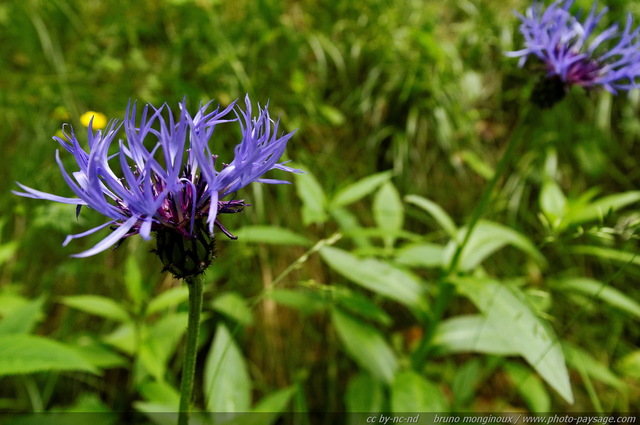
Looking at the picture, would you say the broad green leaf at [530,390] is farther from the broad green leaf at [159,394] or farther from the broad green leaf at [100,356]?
the broad green leaf at [100,356]

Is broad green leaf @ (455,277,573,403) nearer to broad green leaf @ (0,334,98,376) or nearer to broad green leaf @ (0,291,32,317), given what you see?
broad green leaf @ (0,334,98,376)

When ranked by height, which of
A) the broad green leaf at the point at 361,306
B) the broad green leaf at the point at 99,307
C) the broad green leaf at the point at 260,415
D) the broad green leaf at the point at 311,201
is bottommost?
the broad green leaf at the point at 260,415

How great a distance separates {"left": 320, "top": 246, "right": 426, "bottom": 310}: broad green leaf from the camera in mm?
1681

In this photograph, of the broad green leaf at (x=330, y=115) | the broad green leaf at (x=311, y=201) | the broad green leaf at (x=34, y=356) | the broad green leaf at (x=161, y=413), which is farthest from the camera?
the broad green leaf at (x=330, y=115)

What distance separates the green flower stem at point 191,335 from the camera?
0.83m

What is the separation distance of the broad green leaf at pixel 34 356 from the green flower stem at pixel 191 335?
0.27m

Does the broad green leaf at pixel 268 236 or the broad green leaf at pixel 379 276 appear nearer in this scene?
the broad green leaf at pixel 379 276

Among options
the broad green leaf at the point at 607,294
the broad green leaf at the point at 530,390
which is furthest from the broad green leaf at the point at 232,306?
the broad green leaf at the point at 607,294

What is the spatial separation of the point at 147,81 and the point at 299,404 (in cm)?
206

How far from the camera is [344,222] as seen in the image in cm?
198

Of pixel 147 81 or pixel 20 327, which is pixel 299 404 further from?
pixel 147 81

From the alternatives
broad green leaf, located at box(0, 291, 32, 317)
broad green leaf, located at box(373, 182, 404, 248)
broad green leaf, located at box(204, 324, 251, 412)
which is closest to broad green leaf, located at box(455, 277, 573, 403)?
broad green leaf, located at box(373, 182, 404, 248)

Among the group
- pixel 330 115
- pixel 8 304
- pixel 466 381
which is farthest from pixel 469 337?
pixel 8 304

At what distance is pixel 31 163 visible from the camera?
7.23 feet
